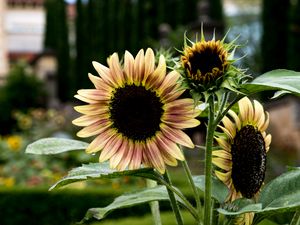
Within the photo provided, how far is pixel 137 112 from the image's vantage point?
3.51ft

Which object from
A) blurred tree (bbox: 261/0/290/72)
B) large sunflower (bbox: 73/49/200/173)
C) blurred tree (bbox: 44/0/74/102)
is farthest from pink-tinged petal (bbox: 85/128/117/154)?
blurred tree (bbox: 44/0/74/102)

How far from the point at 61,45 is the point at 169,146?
2145 cm

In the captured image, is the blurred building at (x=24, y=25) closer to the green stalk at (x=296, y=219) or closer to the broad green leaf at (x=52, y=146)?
the broad green leaf at (x=52, y=146)

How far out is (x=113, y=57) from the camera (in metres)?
1.08

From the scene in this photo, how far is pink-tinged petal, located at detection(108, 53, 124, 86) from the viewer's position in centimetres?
108

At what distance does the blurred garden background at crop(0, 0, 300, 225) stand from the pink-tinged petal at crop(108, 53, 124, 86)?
1.29ft

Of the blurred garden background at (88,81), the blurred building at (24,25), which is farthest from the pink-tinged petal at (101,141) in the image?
the blurred building at (24,25)

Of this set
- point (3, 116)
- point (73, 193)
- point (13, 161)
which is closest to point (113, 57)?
point (73, 193)

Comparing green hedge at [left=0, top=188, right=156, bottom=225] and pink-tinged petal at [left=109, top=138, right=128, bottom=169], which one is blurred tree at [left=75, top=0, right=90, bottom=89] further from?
pink-tinged petal at [left=109, top=138, right=128, bottom=169]

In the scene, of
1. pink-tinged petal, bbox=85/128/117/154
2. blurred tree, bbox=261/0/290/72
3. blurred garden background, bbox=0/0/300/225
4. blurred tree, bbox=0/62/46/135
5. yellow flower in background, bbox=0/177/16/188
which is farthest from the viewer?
blurred tree, bbox=0/62/46/135

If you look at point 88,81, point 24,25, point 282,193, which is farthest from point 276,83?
point 24,25

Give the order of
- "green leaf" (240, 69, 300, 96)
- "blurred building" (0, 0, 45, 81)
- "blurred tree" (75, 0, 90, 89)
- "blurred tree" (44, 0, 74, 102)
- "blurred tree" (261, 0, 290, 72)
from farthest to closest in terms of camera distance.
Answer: "blurred building" (0, 0, 45, 81) → "blurred tree" (44, 0, 74, 102) → "blurred tree" (75, 0, 90, 89) → "blurred tree" (261, 0, 290, 72) → "green leaf" (240, 69, 300, 96)

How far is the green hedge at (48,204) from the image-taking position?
20.9 ft

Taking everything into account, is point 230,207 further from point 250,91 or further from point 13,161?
point 13,161
